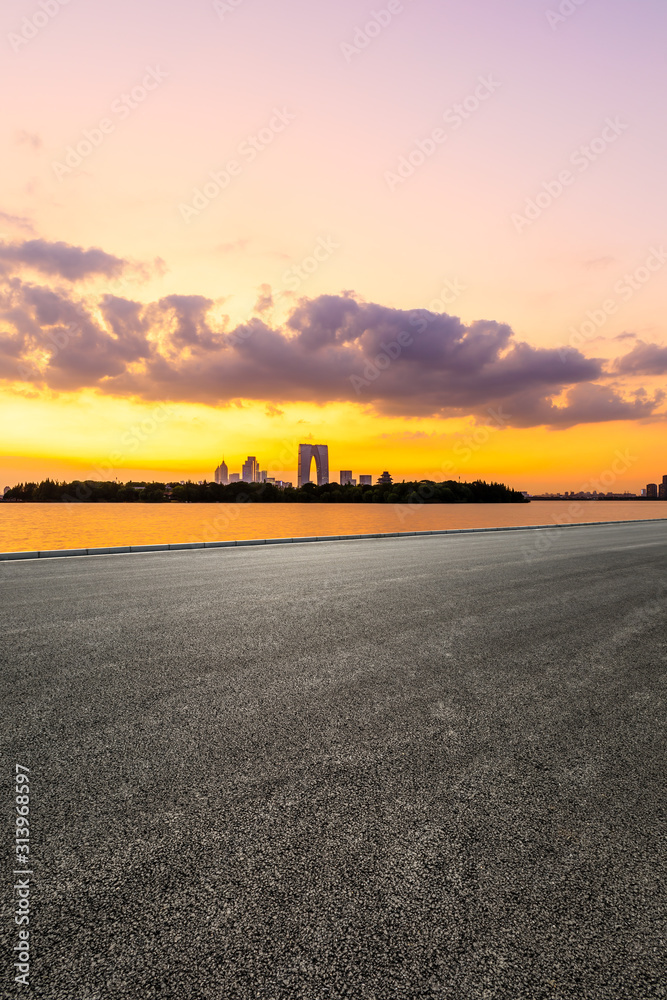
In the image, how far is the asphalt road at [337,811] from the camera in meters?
1.86

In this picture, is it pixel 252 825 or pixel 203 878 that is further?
pixel 252 825

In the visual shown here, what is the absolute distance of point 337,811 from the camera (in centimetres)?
277

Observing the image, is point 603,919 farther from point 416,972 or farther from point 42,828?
point 42,828

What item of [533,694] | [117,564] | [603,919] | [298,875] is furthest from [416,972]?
[117,564]

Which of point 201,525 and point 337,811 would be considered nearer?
point 337,811

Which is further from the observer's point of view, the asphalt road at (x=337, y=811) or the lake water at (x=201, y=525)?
the lake water at (x=201, y=525)

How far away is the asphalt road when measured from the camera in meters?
1.86

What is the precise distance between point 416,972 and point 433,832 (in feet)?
2.68

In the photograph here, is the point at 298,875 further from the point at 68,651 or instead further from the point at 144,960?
the point at 68,651

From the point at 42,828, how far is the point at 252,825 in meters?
1.01

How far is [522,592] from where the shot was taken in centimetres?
996

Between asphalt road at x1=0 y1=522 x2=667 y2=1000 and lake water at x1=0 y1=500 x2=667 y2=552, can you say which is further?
lake water at x1=0 y1=500 x2=667 y2=552

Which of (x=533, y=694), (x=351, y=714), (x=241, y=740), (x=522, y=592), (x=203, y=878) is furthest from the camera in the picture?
(x=522, y=592)

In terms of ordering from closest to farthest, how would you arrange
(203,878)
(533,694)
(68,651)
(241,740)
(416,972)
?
(416,972) < (203,878) < (241,740) < (533,694) < (68,651)
